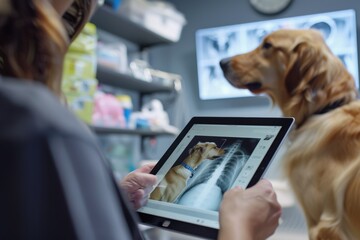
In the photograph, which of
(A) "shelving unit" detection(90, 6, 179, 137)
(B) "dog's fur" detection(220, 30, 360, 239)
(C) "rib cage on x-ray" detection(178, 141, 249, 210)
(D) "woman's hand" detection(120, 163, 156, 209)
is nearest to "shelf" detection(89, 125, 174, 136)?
(A) "shelving unit" detection(90, 6, 179, 137)

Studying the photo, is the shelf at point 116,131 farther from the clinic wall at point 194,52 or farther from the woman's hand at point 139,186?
the woman's hand at point 139,186

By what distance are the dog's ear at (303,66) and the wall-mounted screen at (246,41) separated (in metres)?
1.45

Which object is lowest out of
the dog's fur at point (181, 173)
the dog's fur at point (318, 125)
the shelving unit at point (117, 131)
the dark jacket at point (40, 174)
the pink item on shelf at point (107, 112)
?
the shelving unit at point (117, 131)

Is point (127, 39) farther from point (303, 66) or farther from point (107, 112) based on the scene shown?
point (303, 66)

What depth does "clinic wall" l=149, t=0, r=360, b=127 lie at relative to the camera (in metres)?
3.09

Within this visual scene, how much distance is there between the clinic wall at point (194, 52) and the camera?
309cm

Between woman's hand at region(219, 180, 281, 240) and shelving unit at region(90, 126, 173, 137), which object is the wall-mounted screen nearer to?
shelving unit at region(90, 126, 173, 137)

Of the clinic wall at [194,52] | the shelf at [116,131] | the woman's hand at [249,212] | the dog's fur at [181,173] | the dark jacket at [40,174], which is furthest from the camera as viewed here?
the clinic wall at [194,52]

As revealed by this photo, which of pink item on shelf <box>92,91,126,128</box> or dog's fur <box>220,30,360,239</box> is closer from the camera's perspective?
dog's fur <box>220,30,360,239</box>

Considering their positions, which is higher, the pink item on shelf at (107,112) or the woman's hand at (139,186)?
the woman's hand at (139,186)

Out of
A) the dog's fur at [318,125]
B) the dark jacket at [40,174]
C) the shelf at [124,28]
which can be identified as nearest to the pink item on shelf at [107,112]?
the shelf at [124,28]

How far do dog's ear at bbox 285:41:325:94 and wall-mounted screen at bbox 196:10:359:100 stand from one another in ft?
4.75

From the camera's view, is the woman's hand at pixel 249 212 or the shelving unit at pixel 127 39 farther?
the shelving unit at pixel 127 39

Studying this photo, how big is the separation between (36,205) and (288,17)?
303cm
